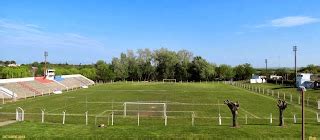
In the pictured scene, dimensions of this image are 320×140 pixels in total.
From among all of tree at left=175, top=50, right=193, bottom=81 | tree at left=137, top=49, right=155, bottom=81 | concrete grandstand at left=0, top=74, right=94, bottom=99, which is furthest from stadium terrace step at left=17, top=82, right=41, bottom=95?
tree at left=175, top=50, right=193, bottom=81

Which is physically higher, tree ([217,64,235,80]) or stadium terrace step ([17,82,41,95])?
tree ([217,64,235,80])

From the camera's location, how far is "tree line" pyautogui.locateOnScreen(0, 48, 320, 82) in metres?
133

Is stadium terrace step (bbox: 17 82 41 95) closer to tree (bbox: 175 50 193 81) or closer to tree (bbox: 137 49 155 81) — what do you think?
tree (bbox: 137 49 155 81)

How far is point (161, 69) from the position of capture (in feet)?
468

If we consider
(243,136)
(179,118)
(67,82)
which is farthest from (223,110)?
(67,82)

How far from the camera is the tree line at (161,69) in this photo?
13325 cm

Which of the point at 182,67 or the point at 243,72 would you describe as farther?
the point at 243,72

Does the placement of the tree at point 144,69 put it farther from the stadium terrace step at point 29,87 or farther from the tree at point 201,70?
the stadium terrace step at point 29,87

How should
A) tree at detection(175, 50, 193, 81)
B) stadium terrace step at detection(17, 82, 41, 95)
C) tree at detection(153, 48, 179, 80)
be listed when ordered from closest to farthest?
stadium terrace step at detection(17, 82, 41, 95)
tree at detection(175, 50, 193, 81)
tree at detection(153, 48, 179, 80)

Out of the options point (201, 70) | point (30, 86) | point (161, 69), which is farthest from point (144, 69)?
point (30, 86)

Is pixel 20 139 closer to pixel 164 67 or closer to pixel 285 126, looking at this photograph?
pixel 285 126

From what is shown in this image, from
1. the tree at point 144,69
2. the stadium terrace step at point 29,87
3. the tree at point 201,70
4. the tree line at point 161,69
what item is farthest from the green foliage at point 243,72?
the stadium terrace step at point 29,87

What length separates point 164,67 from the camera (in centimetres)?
14238

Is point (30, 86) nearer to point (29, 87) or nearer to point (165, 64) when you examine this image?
point (29, 87)
